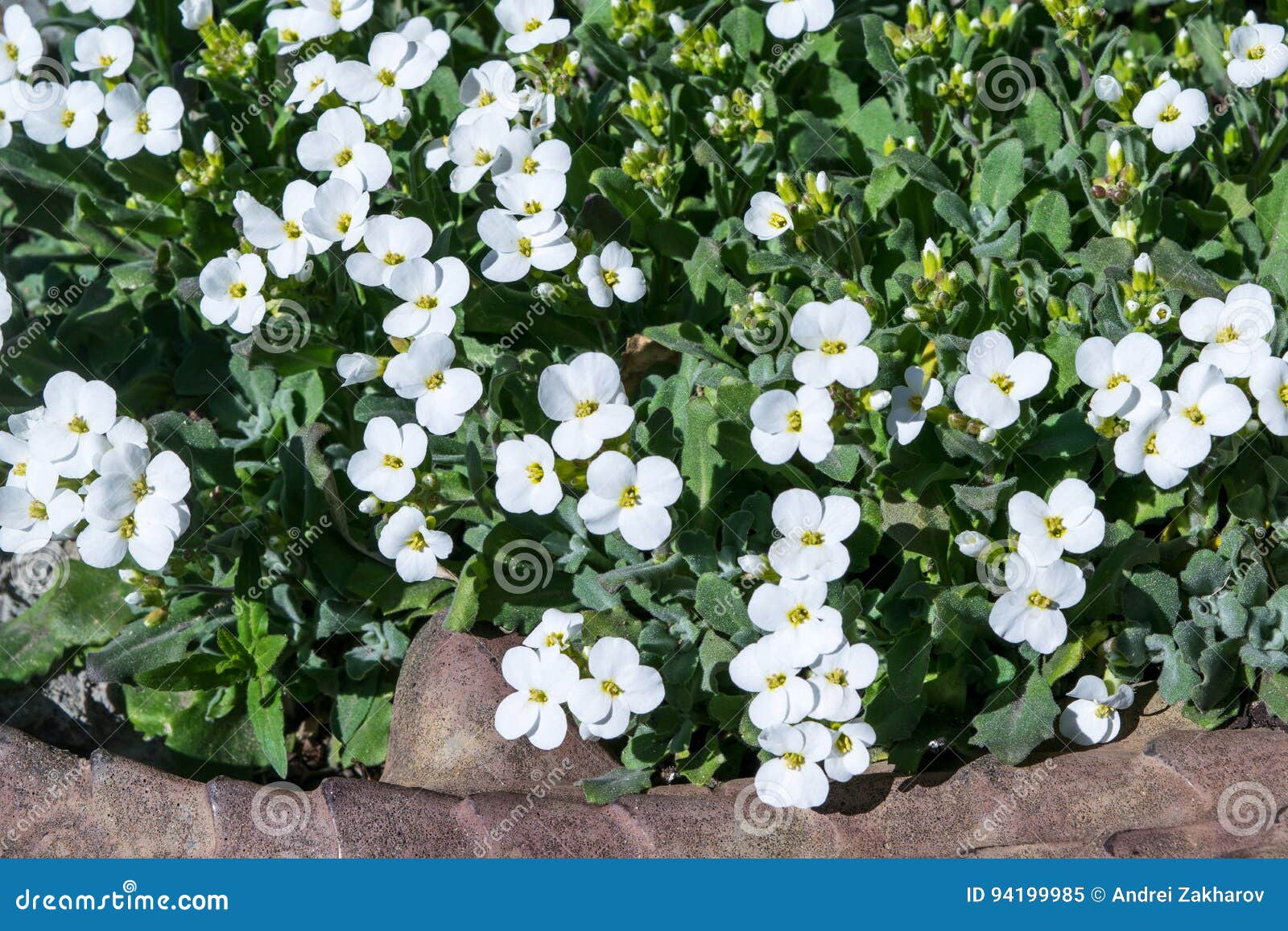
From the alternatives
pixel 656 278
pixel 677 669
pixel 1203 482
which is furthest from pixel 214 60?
pixel 1203 482

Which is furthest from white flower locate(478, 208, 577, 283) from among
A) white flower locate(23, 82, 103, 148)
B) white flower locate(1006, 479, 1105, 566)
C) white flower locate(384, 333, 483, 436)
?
white flower locate(23, 82, 103, 148)

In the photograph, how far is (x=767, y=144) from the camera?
15.8 feet

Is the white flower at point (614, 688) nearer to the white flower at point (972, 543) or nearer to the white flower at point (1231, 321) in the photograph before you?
the white flower at point (972, 543)

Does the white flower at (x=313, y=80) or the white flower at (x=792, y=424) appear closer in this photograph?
the white flower at (x=792, y=424)

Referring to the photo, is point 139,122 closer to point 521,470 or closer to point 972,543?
point 521,470

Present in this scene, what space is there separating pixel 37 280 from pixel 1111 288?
4914mm

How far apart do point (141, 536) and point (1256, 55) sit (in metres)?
4.37

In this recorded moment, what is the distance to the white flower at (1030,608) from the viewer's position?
11.7 ft

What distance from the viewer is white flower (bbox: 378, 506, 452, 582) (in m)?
3.96

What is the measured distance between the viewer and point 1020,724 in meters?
3.99

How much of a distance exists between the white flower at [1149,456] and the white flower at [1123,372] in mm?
44

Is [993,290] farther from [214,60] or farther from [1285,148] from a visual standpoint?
[214,60]

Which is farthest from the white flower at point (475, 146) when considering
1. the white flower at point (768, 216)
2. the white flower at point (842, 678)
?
the white flower at point (842, 678)

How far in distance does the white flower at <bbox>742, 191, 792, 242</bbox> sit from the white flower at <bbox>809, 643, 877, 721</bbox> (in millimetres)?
1574
